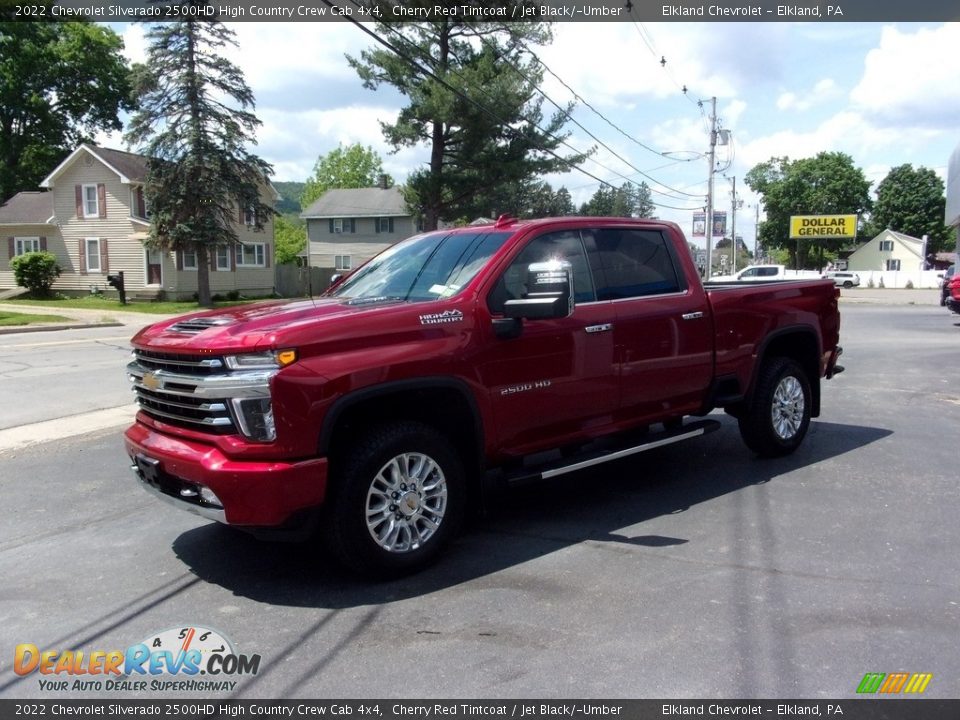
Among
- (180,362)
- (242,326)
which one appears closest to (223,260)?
(180,362)

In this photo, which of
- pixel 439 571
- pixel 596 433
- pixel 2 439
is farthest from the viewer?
pixel 2 439

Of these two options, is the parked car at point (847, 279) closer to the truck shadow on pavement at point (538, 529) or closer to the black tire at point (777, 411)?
the black tire at point (777, 411)

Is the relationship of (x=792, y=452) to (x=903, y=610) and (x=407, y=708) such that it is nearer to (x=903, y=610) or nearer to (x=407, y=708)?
(x=903, y=610)

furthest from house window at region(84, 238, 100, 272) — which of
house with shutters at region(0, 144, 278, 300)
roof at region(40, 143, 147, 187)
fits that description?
roof at region(40, 143, 147, 187)

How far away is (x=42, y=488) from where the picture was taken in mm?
6402

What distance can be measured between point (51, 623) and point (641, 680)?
9.55 feet

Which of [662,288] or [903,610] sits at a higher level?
[662,288]

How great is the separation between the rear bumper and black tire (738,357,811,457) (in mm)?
4103

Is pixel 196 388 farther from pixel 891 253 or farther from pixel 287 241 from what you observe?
pixel 891 253

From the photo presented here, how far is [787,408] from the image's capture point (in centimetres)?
696

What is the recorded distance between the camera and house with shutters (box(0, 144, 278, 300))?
3750 centimetres

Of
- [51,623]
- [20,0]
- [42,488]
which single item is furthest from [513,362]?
[20,0]

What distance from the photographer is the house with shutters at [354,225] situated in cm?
5743

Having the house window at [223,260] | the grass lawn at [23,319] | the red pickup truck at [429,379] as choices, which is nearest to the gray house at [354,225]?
the house window at [223,260]
